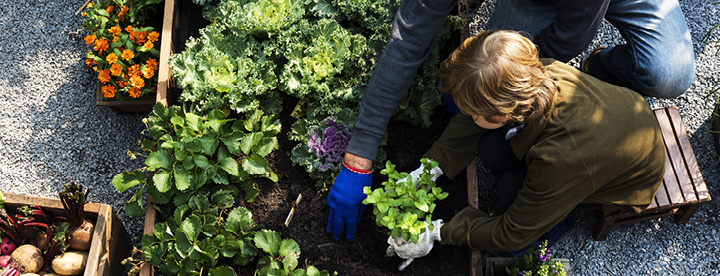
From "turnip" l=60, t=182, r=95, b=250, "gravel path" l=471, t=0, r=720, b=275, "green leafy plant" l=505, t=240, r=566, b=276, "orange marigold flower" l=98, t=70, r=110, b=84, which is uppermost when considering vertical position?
Result: "orange marigold flower" l=98, t=70, r=110, b=84

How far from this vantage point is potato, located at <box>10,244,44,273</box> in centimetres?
244

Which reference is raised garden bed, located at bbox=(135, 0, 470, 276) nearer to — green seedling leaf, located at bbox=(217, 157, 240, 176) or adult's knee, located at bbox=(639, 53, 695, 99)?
green seedling leaf, located at bbox=(217, 157, 240, 176)

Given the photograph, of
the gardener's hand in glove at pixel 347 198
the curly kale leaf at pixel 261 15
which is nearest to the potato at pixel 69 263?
the gardener's hand in glove at pixel 347 198

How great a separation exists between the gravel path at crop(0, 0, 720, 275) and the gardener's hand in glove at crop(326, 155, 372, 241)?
3.40 feet

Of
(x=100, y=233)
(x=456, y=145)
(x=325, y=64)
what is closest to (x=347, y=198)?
(x=456, y=145)

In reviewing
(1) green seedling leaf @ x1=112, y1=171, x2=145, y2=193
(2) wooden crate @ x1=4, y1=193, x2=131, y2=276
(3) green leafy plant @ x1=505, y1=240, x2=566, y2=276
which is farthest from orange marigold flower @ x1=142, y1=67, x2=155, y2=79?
(3) green leafy plant @ x1=505, y1=240, x2=566, y2=276

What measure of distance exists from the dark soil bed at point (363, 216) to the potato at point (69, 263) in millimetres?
738

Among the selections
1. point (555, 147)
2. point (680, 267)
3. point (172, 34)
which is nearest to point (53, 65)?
point (172, 34)

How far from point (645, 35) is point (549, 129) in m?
0.90

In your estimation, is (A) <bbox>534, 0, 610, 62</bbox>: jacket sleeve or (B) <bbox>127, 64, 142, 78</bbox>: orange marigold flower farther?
(B) <bbox>127, 64, 142, 78</bbox>: orange marigold flower

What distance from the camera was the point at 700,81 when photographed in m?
3.02

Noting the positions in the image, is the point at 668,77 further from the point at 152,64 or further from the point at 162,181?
the point at 152,64

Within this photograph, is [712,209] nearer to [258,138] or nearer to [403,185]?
[403,185]

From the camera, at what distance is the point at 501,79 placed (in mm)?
1792
